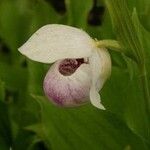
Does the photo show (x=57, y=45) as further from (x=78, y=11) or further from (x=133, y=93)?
(x=78, y=11)

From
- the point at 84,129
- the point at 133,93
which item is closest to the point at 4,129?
the point at 84,129

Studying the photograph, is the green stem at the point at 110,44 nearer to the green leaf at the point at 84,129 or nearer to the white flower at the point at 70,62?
the white flower at the point at 70,62

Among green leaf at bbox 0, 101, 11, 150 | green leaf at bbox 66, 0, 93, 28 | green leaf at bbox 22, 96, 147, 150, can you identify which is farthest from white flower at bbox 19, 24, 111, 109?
green leaf at bbox 66, 0, 93, 28

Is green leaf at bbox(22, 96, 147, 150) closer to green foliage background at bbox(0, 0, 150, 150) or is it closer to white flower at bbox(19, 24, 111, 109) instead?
green foliage background at bbox(0, 0, 150, 150)

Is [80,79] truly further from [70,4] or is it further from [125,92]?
[70,4]

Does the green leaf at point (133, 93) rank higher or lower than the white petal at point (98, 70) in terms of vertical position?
lower

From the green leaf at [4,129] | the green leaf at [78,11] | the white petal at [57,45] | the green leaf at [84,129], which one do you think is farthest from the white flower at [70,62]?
the green leaf at [78,11]

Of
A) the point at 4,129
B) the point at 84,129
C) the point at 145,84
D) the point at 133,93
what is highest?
the point at 145,84
